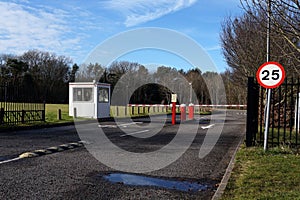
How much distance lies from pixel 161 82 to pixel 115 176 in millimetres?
42428

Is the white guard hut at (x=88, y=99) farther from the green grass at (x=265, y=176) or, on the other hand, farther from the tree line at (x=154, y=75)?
the green grass at (x=265, y=176)

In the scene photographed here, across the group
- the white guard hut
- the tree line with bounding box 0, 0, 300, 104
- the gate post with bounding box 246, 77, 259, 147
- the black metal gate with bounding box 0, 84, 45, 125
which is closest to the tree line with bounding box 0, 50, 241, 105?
the tree line with bounding box 0, 0, 300, 104

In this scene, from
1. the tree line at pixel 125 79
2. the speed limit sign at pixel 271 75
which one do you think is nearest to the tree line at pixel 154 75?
the tree line at pixel 125 79

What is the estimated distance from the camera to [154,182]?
20.8ft

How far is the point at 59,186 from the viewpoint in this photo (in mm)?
5793

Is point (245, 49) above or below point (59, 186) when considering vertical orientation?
above

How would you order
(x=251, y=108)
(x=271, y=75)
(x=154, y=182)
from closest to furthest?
(x=154, y=182)
(x=271, y=75)
(x=251, y=108)

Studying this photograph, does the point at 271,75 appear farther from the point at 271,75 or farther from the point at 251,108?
the point at 251,108

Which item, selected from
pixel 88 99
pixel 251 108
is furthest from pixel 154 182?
pixel 88 99

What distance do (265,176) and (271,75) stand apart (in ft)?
12.8

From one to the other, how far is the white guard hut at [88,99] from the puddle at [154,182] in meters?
17.6

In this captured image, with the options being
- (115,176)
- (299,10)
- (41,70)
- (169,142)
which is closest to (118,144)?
(169,142)

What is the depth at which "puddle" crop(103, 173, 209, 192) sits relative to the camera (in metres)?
5.98

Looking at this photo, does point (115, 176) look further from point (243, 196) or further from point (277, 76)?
point (277, 76)
